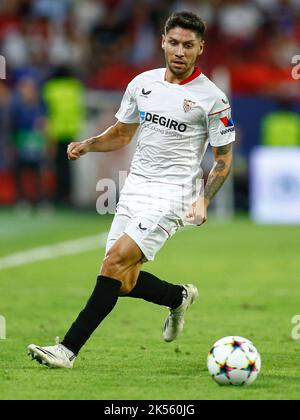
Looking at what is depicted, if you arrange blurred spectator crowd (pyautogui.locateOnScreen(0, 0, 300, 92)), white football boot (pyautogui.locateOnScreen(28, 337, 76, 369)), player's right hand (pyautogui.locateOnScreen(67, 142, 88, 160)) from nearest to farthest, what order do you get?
1. white football boot (pyautogui.locateOnScreen(28, 337, 76, 369))
2. player's right hand (pyautogui.locateOnScreen(67, 142, 88, 160))
3. blurred spectator crowd (pyautogui.locateOnScreen(0, 0, 300, 92))

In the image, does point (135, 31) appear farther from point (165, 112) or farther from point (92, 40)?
point (165, 112)

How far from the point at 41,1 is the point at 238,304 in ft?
49.0

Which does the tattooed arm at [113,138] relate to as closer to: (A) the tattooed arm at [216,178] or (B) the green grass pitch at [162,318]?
(A) the tattooed arm at [216,178]

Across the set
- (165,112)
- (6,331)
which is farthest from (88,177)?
(165,112)

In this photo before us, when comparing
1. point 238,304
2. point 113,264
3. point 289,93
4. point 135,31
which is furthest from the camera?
point 135,31

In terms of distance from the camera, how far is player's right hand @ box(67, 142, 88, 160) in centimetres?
754

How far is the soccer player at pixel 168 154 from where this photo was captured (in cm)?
728

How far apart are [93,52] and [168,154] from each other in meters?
16.5

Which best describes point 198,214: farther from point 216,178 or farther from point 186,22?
point 186,22

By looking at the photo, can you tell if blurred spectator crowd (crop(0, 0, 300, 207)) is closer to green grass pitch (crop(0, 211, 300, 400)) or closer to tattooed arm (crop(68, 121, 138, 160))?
green grass pitch (crop(0, 211, 300, 400))

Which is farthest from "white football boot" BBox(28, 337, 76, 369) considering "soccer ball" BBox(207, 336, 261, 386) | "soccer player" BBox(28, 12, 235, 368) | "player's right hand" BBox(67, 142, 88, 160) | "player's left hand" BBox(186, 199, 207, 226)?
"player's right hand" BBox(67, 142, 88, 160)

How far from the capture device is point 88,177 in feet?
72.0

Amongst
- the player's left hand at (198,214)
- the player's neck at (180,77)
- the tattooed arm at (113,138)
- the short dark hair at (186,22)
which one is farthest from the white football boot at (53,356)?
the short dark hair at (186,22)

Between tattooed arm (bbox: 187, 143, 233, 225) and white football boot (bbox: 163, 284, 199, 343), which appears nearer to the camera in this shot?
tattooed arm (bbox: 187, 143, 233, 225)
